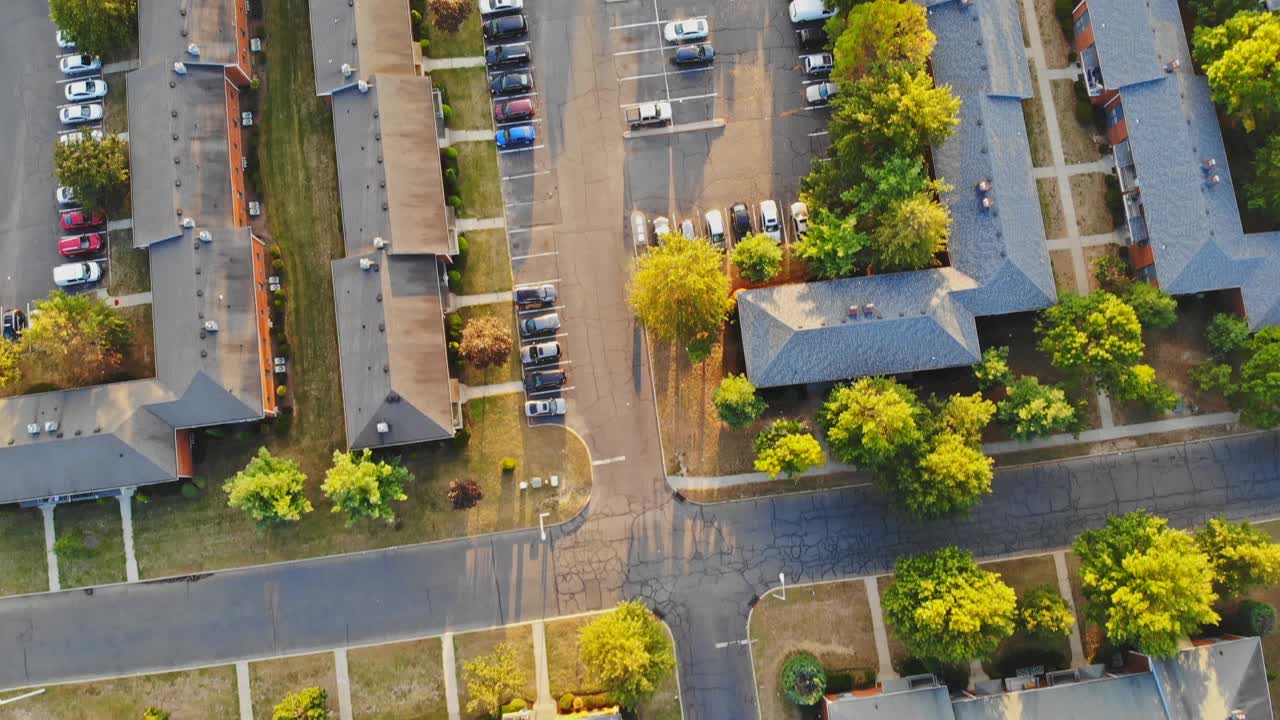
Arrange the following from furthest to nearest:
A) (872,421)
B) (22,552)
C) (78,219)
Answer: (78,219), (22,552), (872,421)

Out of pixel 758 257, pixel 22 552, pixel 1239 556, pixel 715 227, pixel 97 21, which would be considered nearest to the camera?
pixel 1239 556

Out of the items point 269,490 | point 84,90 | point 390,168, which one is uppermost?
point 84,90

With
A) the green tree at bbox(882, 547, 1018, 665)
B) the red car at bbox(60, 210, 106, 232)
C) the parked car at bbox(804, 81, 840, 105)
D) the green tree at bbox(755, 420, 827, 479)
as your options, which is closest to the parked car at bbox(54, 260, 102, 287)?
the red car at bbox(60, 210, 106, 232)

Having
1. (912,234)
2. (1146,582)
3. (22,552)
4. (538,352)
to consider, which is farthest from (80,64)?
(1146,582)

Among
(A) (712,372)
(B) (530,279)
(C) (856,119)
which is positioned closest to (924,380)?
(A) (712,372)

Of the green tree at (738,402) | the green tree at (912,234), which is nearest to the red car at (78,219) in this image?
the green tree at (738,402)

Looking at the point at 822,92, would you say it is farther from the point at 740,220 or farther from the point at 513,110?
the point at 513,110

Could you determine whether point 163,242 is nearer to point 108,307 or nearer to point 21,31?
point 108,307
